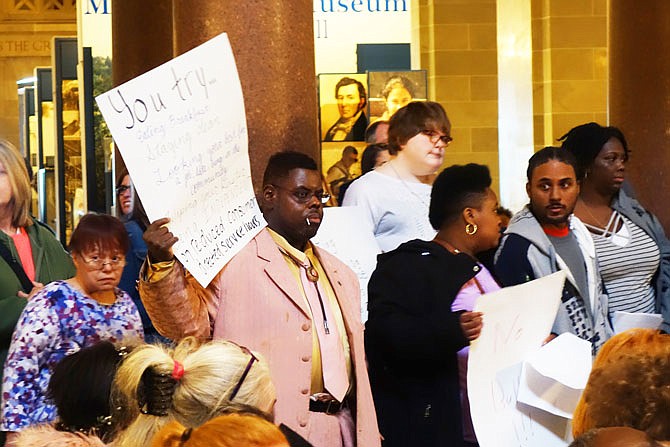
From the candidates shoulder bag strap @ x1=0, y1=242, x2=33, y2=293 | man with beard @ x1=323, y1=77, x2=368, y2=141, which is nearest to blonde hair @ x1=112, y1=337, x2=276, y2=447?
shoulder bag strap @ x1=0, y1=242, x2=33, y2=293

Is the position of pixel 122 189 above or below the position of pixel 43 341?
above

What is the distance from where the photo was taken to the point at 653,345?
4.19 meters

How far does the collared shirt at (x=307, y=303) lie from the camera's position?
16.1ft

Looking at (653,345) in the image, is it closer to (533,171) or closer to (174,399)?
(174,399)

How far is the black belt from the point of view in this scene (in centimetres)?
489

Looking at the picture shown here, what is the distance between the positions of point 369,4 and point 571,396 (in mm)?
9402

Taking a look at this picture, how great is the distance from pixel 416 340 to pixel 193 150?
1247mm

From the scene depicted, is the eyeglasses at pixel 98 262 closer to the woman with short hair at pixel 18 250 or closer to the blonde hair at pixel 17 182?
the woman with short hair at pixel 18 250

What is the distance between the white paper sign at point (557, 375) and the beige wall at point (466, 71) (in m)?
10.0

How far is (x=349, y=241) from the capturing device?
639 centimetres

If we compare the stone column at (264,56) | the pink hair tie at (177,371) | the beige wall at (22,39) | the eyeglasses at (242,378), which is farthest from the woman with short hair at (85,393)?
the beige wall at (22,39)

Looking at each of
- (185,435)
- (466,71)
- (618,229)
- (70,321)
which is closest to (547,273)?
(618,229)

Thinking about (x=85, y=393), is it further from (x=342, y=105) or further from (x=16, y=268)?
(x=342, y=105)

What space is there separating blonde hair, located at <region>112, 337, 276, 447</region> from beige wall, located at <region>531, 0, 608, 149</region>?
10.9 metres
